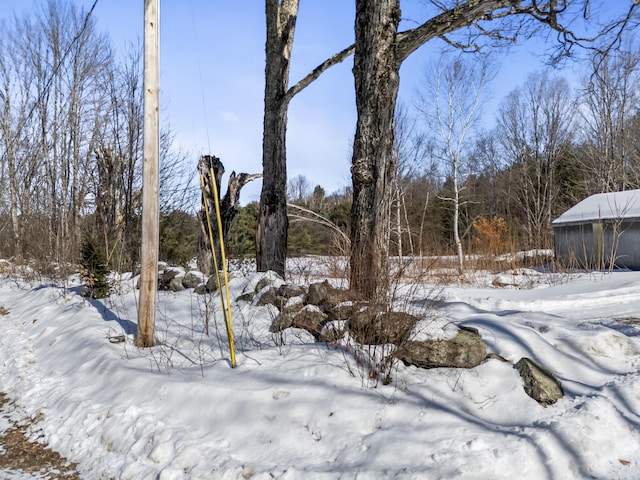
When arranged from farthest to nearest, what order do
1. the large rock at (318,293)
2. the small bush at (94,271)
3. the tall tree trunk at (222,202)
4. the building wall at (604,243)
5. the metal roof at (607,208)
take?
the metal roof at (607,208), the building wall at (604,243), the tall tree trunk at (222,202), the small bush at (94,271), the large rock at (318,293)

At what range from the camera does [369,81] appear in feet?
17.5

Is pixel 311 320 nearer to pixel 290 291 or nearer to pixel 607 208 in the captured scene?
pixel 290 291

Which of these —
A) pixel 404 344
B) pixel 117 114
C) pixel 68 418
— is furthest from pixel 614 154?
pixel 68 418

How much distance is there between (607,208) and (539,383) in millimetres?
15247

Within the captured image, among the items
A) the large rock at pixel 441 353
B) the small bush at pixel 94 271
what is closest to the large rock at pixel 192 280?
the small bush at pixel 94 271

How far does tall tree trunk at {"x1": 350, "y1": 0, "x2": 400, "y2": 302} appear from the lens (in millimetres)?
5273

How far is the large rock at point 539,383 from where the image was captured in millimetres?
3377

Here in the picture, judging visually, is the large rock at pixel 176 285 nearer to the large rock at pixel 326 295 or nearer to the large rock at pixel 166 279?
the large rock at pixel 166 279

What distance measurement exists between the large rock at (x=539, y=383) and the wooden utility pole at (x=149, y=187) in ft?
12.7

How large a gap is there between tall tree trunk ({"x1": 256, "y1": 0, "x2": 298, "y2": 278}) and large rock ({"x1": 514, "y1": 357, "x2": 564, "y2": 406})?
4896 millimetres

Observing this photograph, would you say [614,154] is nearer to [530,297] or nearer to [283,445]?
[530,297]

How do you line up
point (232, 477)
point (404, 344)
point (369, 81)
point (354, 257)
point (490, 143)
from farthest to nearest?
point (490, 143), point (369, 81), point (354, 257), point (404, 344), point (232, 477)

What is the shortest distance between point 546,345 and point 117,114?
12.6 meters

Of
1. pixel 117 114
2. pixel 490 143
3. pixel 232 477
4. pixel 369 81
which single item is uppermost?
pixel 490 143
